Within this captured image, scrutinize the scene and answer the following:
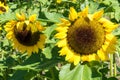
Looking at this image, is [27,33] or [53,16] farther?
[27,33]

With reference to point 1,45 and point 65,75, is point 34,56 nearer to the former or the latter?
point 65,75

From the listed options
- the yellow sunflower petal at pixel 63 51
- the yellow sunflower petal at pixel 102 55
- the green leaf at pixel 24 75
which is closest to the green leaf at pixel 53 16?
the yellow sunflower petal at pixel 63 51

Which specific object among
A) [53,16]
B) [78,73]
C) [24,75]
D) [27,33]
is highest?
[53,16]

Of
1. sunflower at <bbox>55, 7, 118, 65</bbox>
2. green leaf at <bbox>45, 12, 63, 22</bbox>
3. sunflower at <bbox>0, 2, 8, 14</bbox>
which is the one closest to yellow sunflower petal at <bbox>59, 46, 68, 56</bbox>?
sunflower at <bbox>55, 7, 118, 65</bbox>

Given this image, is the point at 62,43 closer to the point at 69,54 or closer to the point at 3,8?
the point at 69,54

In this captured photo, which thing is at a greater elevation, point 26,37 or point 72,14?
point 72,14

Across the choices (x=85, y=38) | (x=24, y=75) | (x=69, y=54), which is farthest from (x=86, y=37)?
(x=24, y=75)
